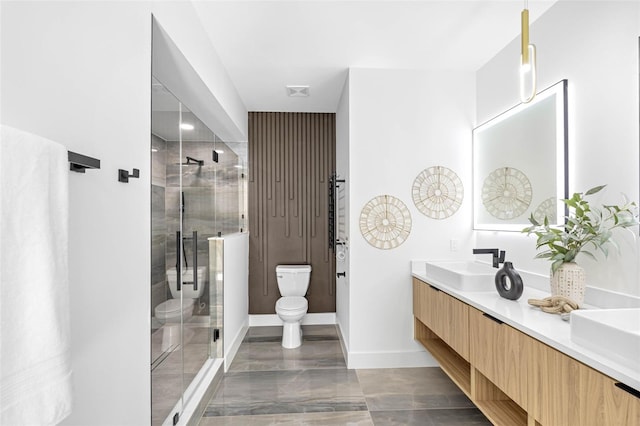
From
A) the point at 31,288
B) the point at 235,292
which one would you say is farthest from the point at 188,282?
the point at 31,288

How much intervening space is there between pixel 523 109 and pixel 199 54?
90.0 inches

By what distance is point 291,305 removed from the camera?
341 centimetres

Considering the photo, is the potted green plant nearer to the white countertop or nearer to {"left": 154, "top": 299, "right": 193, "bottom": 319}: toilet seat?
the white countertop

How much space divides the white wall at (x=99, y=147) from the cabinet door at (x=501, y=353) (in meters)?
1.69

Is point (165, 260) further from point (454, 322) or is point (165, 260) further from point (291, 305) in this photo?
point (454, 322)

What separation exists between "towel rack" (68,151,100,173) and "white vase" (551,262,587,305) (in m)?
2.15

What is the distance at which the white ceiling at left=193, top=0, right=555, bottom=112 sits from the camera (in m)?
2.10

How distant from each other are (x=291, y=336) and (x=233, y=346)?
1.91ft

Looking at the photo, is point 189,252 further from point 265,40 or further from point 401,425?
point 401,425

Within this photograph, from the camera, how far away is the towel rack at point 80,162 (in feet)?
3.01

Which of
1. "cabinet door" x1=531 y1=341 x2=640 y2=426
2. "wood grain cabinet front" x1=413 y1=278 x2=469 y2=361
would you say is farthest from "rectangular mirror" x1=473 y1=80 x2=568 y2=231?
"cabinet door" x1=531 y1=341 x2=640 y2=426

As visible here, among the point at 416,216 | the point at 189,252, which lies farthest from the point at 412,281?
the point at 189,252

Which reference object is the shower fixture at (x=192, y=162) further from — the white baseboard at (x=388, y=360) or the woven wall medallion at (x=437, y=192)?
the white baseboard at (x=388, y=360)

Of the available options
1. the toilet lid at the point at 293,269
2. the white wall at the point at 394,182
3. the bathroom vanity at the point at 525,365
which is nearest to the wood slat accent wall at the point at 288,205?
the toilet lid at the point at 293,269
